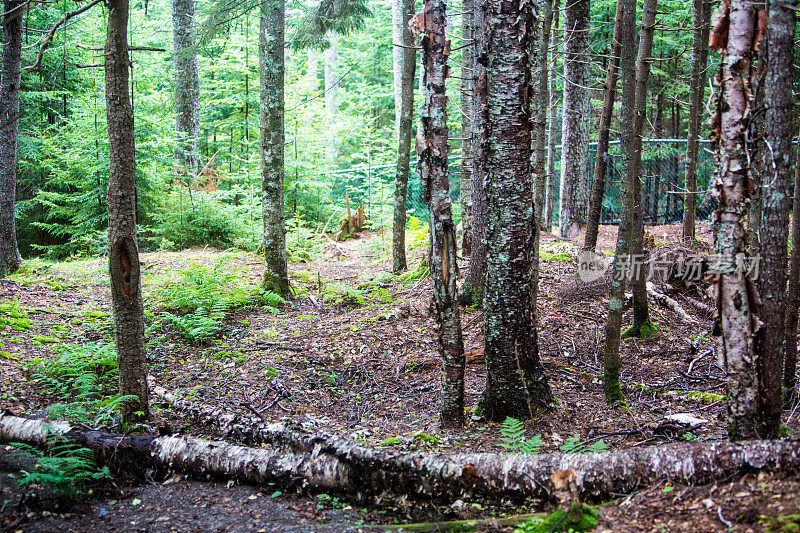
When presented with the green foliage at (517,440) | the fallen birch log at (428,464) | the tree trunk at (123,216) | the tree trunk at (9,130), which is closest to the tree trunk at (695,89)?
the green foliage at (517,440)

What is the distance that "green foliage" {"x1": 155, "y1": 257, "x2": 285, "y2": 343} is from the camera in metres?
8.04

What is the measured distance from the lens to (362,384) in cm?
666

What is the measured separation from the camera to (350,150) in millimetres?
24844

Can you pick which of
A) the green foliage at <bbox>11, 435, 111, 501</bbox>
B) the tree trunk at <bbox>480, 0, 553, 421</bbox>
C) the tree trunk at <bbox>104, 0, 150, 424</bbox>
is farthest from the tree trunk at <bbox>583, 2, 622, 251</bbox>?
the green foliage at <bbox>11, 435, 111, 501</bbox>

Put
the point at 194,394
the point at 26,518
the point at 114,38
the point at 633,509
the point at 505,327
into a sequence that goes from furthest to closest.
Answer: the point at 194,394
the point at 505,327
the point at 114,38
the point at 26,518
the point at 633,509

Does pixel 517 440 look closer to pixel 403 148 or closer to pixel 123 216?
pixel 123 216

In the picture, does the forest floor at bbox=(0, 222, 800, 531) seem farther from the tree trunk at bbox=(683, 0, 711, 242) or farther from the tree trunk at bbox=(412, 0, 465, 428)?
the tree trunk at bbox=(683, 0, 711, 242)

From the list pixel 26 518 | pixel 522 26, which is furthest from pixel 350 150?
pixel 26 518

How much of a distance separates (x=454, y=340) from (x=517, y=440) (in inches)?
38.8

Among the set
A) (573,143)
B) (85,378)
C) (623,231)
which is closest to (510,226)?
(623,231)

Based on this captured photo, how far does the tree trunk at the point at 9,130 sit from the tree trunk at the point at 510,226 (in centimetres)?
976

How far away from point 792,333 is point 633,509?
2.77 meters

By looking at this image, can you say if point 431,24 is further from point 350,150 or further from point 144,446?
point 350,150

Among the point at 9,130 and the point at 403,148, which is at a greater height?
the point at 9,130
